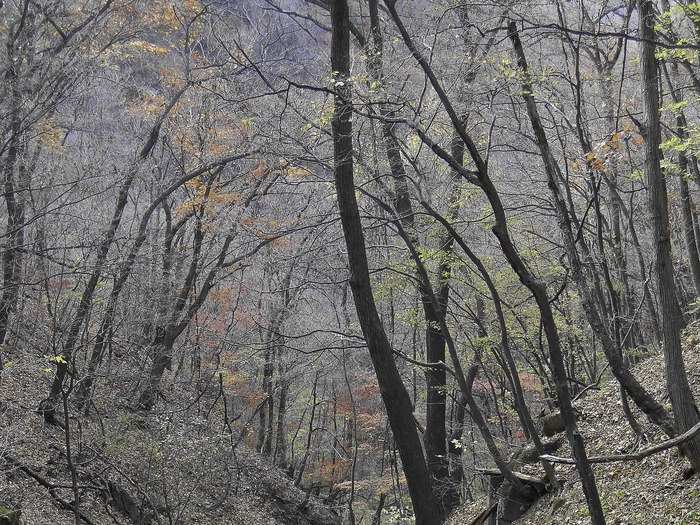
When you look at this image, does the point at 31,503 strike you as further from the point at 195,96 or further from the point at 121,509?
the point at 195,96

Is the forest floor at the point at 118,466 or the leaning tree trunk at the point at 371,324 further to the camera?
the forest floor at the point at 118,466

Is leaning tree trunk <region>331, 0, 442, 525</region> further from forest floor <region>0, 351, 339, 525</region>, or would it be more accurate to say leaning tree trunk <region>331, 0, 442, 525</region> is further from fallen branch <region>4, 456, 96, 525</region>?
fallen branch <region>4, 456, 96, 525</region>

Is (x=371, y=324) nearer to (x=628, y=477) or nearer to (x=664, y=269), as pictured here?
(x=628, y=477)

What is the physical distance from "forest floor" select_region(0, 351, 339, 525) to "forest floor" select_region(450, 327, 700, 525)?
536 centimetres

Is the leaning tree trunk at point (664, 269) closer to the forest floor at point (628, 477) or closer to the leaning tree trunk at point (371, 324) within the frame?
the forest floor at point (628, 477)

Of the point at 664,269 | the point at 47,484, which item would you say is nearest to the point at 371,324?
the point at 664,269

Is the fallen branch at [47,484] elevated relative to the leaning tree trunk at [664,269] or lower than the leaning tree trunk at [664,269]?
lower

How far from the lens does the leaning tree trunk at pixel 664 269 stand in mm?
6004

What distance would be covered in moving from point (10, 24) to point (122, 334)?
738cm

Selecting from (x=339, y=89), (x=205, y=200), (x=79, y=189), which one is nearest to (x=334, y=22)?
(x=339, y=89)

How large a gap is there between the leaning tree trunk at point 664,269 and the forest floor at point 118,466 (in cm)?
755

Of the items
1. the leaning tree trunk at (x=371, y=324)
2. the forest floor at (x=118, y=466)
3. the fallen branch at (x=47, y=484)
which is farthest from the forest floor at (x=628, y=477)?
the fallen branch at (x=47, y=484)

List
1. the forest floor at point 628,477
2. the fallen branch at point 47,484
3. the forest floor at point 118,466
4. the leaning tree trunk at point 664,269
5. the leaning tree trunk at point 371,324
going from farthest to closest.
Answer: the forest floor at point 118,466 → the fallen branch at point 47,484 → the leaning tree trunk at point 371,324 → the forest floor at point 628,477 → the leaning tree trunk at point 664,269

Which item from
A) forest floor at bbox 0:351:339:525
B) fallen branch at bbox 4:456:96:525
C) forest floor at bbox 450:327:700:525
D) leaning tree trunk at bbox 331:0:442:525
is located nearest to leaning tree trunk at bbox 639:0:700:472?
forest floor at bbox 450:327:700:525
